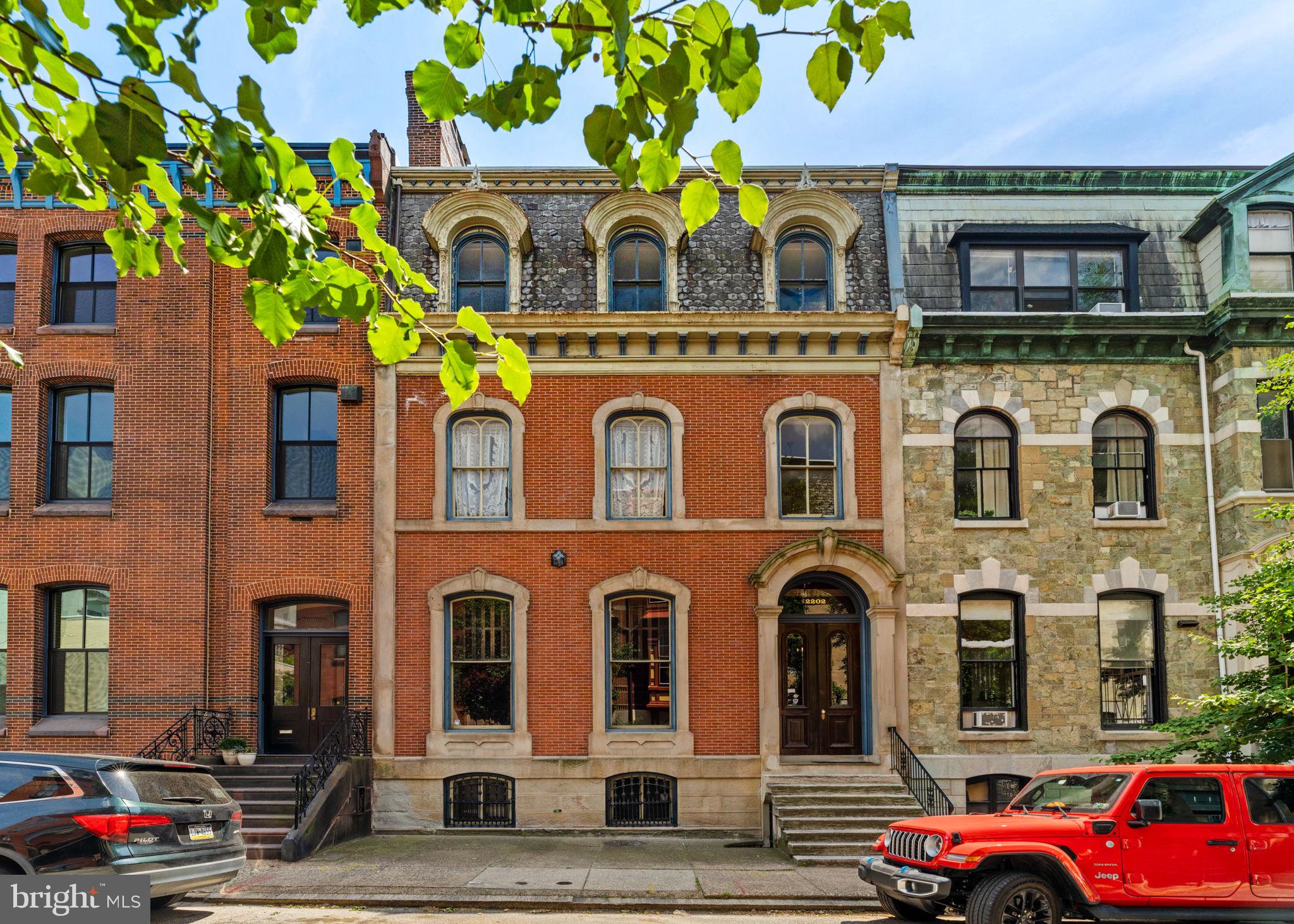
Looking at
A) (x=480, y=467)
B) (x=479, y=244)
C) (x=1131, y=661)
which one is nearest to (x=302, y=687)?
(x=480, y=467)

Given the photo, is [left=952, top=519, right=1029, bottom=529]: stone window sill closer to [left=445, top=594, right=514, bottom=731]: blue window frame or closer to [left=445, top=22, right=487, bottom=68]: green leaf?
[left=445, top=594, right=514, bottom=731]: blue window frame

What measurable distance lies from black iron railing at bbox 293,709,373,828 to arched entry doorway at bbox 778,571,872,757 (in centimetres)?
668

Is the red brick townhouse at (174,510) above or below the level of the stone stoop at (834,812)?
above

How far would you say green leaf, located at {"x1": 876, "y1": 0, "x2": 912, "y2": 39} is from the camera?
4.24 m

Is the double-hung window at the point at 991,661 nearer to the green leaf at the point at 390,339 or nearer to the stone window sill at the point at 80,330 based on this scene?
the green leaf at the point at 390,339

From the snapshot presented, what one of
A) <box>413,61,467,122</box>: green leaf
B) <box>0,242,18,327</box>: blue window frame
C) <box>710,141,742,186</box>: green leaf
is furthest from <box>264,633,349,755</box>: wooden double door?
<box>710,141,742,186</box>: green leaf

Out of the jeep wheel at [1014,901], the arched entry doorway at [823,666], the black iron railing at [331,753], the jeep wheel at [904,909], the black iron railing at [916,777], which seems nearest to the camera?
the jeep wheel at [1014,901]

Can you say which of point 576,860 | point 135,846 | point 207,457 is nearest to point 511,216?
point 207,457

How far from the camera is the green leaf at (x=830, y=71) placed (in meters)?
4.33

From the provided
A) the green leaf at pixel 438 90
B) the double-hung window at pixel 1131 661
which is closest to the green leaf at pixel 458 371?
the green leaf at pixel 438 90

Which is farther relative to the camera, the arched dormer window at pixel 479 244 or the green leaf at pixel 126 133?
the arched dormer window at pixel 479 244

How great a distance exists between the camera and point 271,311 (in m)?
4.85

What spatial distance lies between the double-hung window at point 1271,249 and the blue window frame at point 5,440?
20.7 meters

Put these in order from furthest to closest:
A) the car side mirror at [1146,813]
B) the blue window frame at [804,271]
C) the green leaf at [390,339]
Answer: the blue window frame at [804,271]
the car side mirror at [1146,813]
the green leaf at [390,339]
